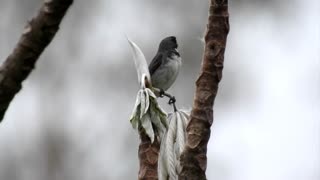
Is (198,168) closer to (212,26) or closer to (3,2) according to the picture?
(212,26)

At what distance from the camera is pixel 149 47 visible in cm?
998

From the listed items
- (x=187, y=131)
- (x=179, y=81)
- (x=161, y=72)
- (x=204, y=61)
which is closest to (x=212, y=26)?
(x=204, y=61)

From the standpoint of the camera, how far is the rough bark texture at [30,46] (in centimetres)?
202

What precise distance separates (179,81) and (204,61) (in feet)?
24.7

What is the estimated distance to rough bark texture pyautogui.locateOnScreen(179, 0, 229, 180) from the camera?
238 centimetres

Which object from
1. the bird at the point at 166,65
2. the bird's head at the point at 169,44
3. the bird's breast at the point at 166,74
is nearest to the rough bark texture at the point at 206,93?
the bird's breast at the point at 166,74

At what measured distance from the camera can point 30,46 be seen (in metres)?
2.05

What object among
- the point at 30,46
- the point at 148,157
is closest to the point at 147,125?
the point at 148,157

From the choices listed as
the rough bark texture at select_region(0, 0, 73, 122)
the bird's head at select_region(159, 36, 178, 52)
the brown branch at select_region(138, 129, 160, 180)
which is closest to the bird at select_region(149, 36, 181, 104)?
the bird's head at select_region(159, 36, 178, 52)

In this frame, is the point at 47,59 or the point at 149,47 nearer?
the point at 149,47

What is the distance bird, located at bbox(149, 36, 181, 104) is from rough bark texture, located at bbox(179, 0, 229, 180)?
2.62 m

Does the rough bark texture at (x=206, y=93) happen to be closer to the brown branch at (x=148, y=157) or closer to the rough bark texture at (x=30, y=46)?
the brown branch at (x=148, y=157)

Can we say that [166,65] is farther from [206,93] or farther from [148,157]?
[206,93]

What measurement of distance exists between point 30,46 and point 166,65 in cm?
337
